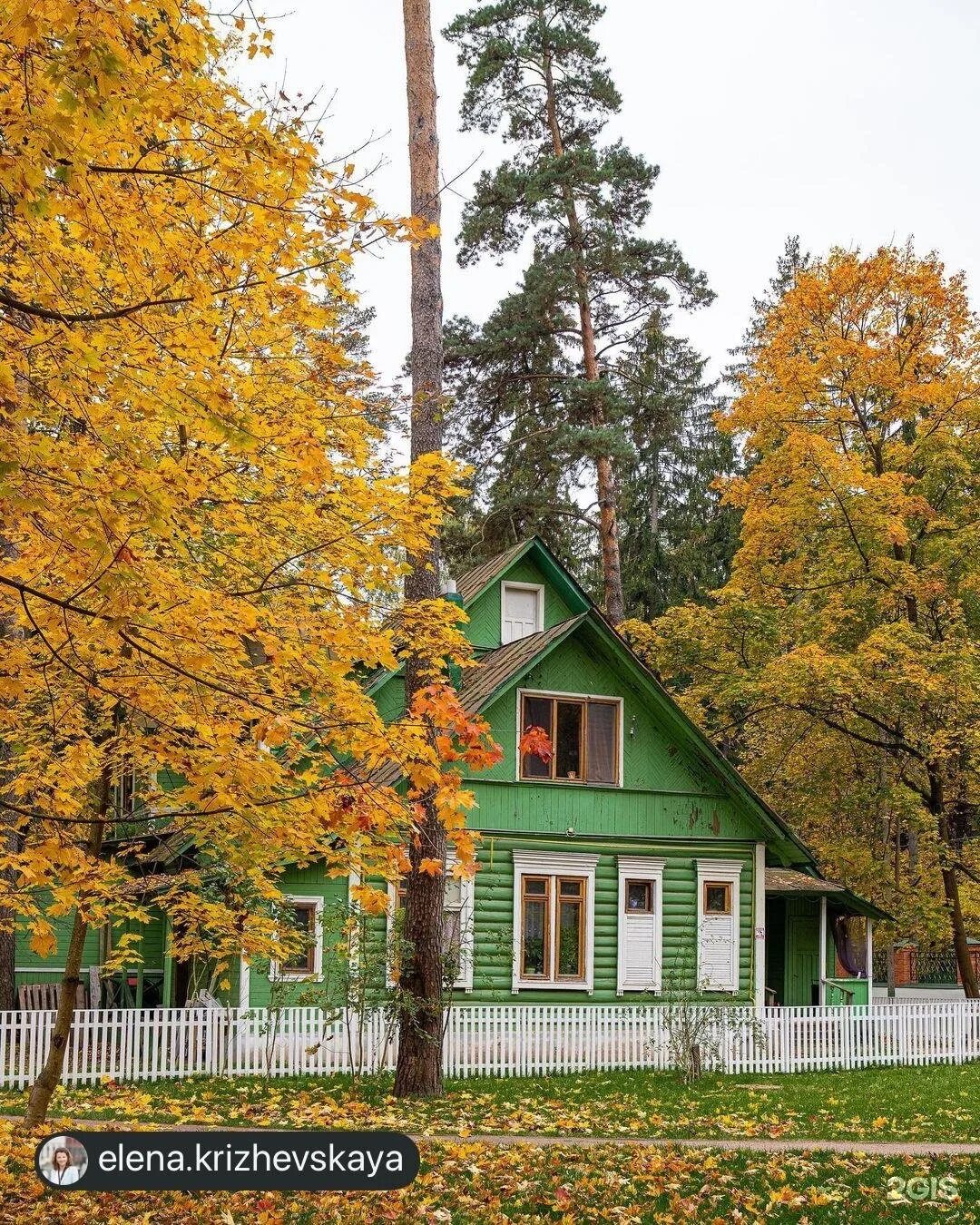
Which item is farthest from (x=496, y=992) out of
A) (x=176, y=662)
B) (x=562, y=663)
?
(x=176, y=662)

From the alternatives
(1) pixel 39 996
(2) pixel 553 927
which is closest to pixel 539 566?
(2) pixel 553 927

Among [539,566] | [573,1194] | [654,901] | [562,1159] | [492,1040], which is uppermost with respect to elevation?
[539,566]

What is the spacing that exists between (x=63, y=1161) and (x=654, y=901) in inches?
647

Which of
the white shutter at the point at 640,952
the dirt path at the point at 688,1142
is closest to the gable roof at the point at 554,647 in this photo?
the white shutter at the point at 640,952

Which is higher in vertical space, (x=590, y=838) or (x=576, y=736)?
(x=576, y=736)

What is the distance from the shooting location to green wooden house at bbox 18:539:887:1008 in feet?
74.2

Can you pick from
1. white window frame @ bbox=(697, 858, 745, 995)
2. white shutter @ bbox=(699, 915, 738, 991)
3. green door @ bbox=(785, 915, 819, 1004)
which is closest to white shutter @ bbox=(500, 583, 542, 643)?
white window frame @ bbox=(697, 858, 745, 995)

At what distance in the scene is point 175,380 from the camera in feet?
20.4

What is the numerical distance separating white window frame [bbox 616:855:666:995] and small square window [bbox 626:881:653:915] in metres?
0.08

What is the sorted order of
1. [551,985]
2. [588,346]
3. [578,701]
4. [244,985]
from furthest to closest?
[588,346], [578,701], [551,985], [244,985]

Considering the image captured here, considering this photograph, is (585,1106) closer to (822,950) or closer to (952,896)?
(822,950)

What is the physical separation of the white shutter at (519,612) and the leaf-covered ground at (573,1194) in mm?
14957

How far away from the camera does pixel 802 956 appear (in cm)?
2814

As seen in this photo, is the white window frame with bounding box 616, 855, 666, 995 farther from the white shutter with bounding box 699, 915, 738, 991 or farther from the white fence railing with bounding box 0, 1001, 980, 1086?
the white fence railing with bounding box 0, 1001, 980, 1086
